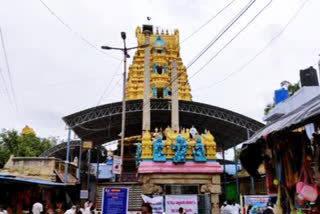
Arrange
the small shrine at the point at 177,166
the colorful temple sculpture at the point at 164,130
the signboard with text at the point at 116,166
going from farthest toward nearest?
the colorful temple sculpture at the point at 164,130 → the small shrine at the point at 177,166 → the signboard with text at the point at 116,166

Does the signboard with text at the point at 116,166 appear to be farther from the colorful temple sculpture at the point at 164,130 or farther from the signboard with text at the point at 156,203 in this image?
the signboard with text at the point at 156,203

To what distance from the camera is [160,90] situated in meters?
35.1

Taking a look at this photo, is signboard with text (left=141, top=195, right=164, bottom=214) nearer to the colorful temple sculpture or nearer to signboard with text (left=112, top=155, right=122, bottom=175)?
the colorful temple sculpture

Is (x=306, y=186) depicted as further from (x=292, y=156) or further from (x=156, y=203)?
(x=156, y=203)

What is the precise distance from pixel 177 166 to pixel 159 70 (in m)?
20.1

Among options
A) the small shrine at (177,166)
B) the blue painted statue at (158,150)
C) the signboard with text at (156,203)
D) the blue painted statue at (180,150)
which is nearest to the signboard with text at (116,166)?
the small shrine at (177,166)

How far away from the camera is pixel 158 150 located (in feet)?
58.6

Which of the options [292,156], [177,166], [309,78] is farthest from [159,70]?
[292,156]

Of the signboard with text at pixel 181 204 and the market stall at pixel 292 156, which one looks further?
the signboard with text at pixel 181 204

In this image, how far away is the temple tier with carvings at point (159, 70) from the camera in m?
34.6

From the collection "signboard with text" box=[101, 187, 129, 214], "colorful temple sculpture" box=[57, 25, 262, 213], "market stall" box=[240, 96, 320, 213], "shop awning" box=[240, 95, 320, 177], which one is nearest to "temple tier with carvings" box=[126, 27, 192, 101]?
"colorful temple sculpture" box=[57, 25, 262, 213]

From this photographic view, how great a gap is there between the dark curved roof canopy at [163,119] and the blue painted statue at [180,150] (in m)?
8.83

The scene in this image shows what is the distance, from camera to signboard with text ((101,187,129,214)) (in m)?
9.20

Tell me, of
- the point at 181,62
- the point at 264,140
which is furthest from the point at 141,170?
the point at 181,62
